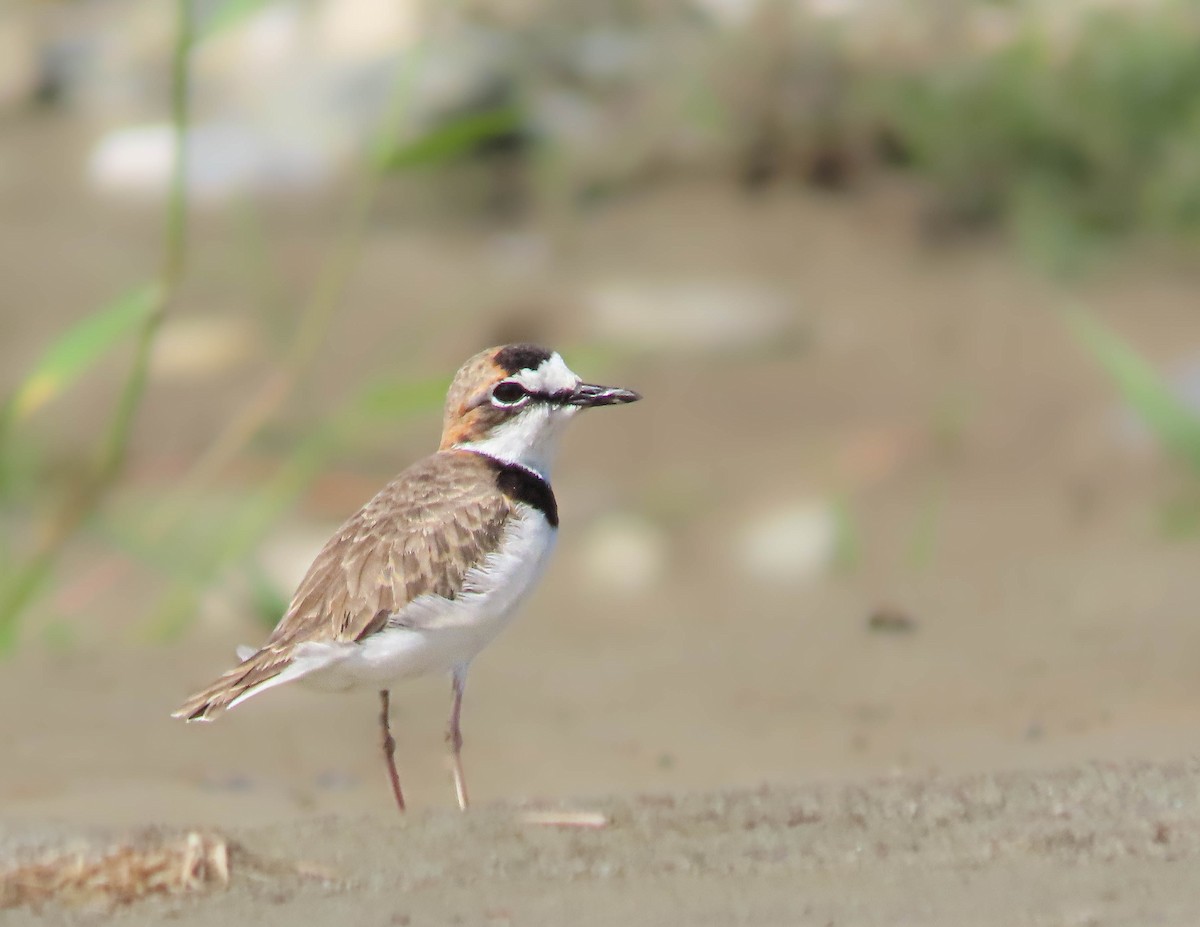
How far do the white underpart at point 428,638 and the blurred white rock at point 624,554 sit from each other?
4.27 metres

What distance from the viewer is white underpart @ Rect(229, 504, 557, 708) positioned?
3783 millimetres

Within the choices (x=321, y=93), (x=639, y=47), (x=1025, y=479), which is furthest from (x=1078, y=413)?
(x=321, y=93)

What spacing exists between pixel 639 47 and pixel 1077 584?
5.48 meters

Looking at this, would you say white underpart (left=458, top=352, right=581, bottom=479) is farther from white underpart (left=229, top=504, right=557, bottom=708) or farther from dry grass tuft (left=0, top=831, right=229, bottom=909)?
dry grass tuft (left=0, top=831, right=229, bottom=909)

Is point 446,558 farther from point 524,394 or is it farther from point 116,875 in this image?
point 116,875

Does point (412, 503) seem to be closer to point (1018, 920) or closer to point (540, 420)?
point (540, 420)

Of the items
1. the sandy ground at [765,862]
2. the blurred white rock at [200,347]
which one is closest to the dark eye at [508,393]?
the sandy ground at [765,862]

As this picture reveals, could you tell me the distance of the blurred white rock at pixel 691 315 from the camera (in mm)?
9758

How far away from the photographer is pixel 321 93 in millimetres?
11742

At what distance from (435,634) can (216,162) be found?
7.91 metres

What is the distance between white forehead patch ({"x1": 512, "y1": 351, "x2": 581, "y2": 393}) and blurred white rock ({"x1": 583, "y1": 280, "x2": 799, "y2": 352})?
5.41m

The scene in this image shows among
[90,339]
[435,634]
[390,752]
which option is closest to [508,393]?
[435,634]

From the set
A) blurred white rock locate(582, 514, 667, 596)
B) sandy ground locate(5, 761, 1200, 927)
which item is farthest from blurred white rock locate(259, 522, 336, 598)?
sandy ground locate(5, 761, 1200, 927)

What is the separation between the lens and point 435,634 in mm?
3805
